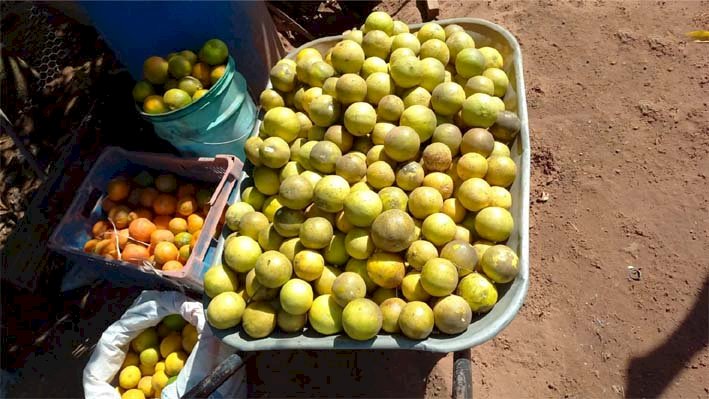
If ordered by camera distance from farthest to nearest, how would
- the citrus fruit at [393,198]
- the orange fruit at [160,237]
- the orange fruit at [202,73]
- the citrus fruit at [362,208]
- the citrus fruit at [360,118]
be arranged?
the orange fruit at [202,73] < the orange fruit at [160,237] < the citrus fruit at [360,118] < the citrus fruit at [393,198] < the citrus fruit at [362,208]

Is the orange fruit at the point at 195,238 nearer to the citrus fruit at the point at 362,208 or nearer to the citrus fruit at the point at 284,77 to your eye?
the citrus fruit at the point at 284,77

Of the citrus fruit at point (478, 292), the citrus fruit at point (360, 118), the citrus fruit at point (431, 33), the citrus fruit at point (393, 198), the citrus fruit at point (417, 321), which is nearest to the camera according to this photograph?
the citrus fruit at point (417, 321)

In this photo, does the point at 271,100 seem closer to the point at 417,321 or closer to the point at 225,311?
the point at 225,311

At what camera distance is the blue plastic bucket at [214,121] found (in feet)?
10.4

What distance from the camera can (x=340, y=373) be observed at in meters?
3.32

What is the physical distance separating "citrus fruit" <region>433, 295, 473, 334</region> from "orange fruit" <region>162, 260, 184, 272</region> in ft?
5.99

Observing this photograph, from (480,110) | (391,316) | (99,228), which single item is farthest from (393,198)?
(99,228)

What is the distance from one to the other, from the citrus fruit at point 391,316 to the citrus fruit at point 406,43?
1.47m

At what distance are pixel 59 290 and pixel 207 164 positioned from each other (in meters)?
1.80

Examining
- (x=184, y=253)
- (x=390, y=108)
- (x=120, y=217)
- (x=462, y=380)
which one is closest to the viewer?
(x=462, y=380)

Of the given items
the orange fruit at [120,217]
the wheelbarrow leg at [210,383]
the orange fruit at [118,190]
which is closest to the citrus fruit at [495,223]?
the wheelbarrow leg at [210,383]

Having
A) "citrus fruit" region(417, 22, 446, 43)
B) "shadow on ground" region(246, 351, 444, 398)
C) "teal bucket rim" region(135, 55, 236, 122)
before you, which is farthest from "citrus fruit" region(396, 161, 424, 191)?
"teal bucket rim" region(135, 55, 236, 122)

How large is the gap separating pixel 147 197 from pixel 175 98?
2.69 feet

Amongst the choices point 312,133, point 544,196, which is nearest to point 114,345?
point 312,133
